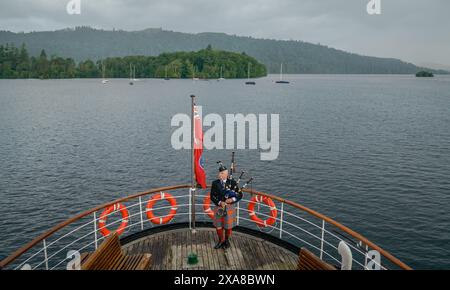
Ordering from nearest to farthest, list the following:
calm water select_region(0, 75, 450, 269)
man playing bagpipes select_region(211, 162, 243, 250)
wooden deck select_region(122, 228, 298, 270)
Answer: wooden deck select_region(122, 228, 298, 270) < man playing bagpipes select_region(211, 162, 243, 250) < calm water select_region(0, 75, 450, 269)

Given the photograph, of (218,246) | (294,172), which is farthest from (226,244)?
(294,172)

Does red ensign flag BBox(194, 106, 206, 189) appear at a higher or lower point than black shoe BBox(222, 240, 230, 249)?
higher

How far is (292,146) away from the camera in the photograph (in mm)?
46312

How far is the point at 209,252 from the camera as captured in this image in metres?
10.2

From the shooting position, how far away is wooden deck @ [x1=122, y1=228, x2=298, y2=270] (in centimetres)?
949

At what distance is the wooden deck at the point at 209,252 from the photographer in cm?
949

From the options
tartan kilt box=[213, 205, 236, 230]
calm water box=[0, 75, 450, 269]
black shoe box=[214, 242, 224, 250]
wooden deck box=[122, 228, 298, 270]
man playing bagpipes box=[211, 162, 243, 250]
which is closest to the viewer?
wooden deck box=[122, 228, 298, 270]

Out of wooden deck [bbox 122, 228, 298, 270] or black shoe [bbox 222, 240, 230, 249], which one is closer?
wooden deck [bbox 122, 228, 298, 270]

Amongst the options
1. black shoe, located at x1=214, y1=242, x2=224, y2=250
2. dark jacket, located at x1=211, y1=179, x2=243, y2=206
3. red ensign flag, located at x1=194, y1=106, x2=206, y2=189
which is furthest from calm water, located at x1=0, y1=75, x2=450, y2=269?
red ensign flag, located at x1=194, y1=106, x2=206, y2=189

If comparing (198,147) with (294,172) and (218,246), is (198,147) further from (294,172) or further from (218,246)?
(294,172)

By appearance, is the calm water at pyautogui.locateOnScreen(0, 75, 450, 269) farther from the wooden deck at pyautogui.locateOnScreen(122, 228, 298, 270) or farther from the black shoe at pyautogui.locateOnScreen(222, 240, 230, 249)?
the black shoe at pyautogui.locateOnScreen(222, 240, 230, 249)

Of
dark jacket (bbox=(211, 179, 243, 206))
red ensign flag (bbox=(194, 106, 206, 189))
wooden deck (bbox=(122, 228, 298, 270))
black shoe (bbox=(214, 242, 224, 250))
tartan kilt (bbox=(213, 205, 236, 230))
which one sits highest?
red ensign flag (bbox=(194, 106, 206, 189))

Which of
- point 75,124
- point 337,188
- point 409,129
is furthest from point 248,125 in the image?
point 337,188
